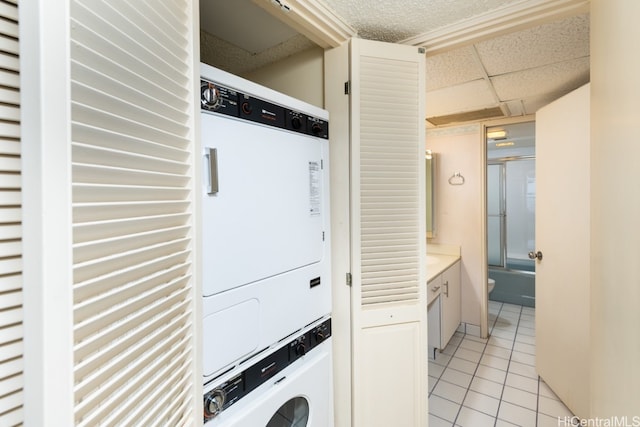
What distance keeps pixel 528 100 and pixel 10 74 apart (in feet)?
9.46

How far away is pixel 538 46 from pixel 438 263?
5.83 ft

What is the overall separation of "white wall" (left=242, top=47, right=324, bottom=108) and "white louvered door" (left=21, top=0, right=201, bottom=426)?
78 cm

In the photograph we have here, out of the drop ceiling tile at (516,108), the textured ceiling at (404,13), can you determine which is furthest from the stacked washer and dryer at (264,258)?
the drop ceiling tile at (516,108)

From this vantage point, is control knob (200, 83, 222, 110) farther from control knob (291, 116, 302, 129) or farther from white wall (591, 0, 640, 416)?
white wall (591, 0, 640, 416)

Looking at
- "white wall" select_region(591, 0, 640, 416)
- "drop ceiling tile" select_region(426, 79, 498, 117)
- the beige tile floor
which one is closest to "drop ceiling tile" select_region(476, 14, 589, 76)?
"drop ceiling tile" select_region(426, 79, 498, 117)

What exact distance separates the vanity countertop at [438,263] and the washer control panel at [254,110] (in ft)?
4.89

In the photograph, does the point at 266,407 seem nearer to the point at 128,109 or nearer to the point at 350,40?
the point at 128,109

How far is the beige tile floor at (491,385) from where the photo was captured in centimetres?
184

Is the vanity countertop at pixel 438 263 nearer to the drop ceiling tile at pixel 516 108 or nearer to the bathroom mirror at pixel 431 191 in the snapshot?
the bathroom mirror at pixel 431 191

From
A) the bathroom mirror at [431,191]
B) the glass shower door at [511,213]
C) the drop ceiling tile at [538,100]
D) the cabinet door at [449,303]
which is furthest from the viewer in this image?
the glass shower door at [511,213]

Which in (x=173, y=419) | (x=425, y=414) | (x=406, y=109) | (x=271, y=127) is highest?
(x=406, y=109)

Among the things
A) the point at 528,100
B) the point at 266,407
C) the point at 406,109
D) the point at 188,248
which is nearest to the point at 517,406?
the point at 266,407

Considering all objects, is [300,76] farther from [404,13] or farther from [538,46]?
[538,46]

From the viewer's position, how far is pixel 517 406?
193 centimetres
